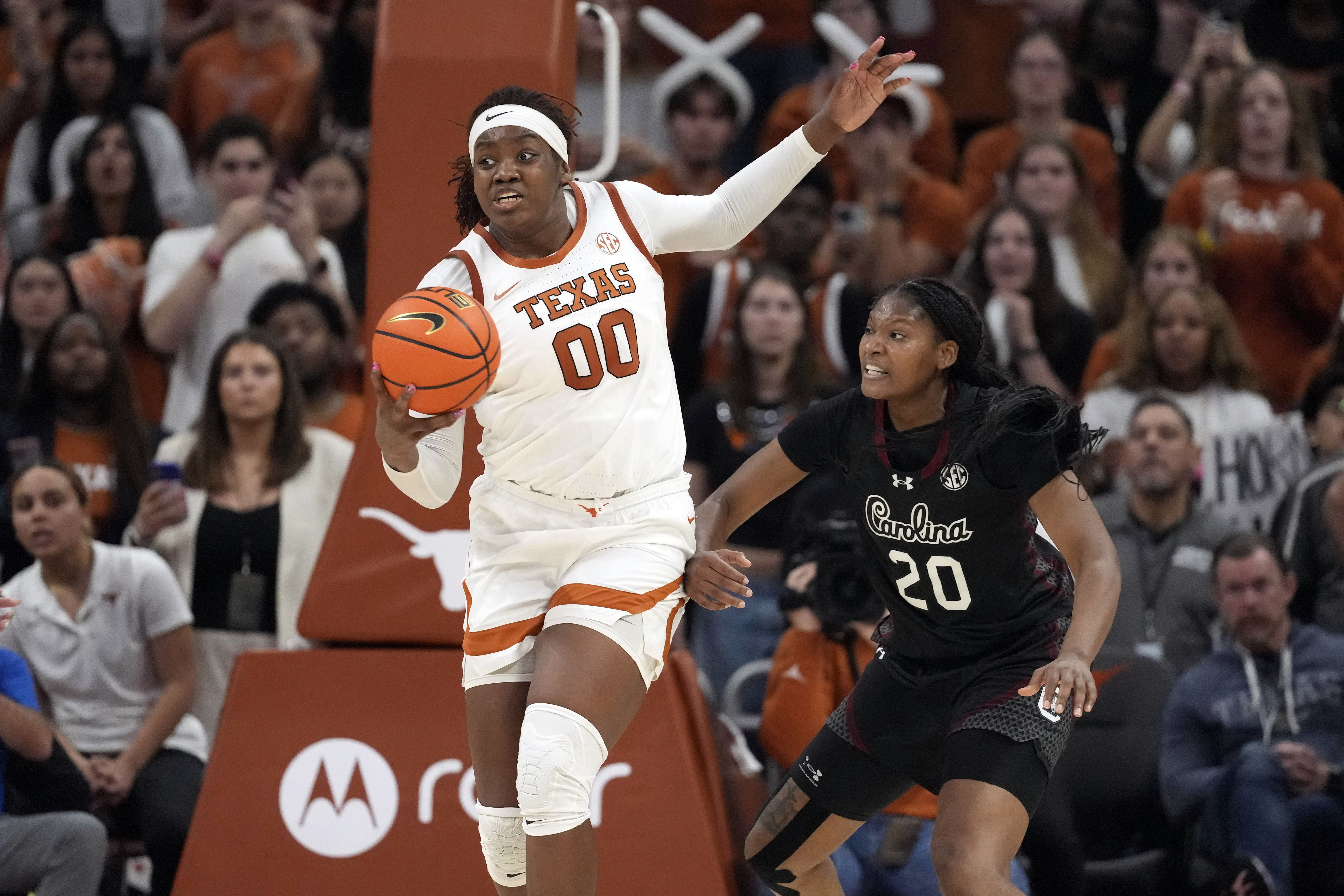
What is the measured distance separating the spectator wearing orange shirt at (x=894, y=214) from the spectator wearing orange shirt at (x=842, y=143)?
15 centimetres

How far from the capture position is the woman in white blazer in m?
6.06

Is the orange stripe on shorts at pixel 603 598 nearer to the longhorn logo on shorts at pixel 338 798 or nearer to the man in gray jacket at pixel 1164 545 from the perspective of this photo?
the longhorn logo on shorts at pixel 338 798

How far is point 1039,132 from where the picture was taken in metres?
7.86

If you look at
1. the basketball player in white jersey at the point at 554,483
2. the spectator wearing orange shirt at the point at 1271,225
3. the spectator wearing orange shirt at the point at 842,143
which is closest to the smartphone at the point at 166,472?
the basketball player in white jersey at the point at 554,483

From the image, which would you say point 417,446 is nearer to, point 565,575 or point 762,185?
point 565,575

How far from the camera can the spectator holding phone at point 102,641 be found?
224 inches

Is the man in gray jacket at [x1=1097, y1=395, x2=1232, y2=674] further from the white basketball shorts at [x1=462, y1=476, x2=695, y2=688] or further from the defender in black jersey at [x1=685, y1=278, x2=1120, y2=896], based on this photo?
the white basketball shorts at [x1=462, y1=476, x2=695, y2=688]

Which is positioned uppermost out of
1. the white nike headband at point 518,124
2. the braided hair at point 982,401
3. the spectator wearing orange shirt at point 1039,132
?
the spectator wearing orange shirt at point 1039,132

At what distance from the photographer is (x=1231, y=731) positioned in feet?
18.8

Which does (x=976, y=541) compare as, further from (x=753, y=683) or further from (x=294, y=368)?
(x=294, y=368)

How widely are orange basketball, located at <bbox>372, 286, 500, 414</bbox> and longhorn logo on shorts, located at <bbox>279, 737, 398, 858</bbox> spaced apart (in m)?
1.58

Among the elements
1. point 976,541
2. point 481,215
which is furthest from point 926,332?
point 481,215

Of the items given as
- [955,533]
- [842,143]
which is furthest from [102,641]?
[842,143]

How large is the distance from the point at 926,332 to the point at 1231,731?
241 cm
